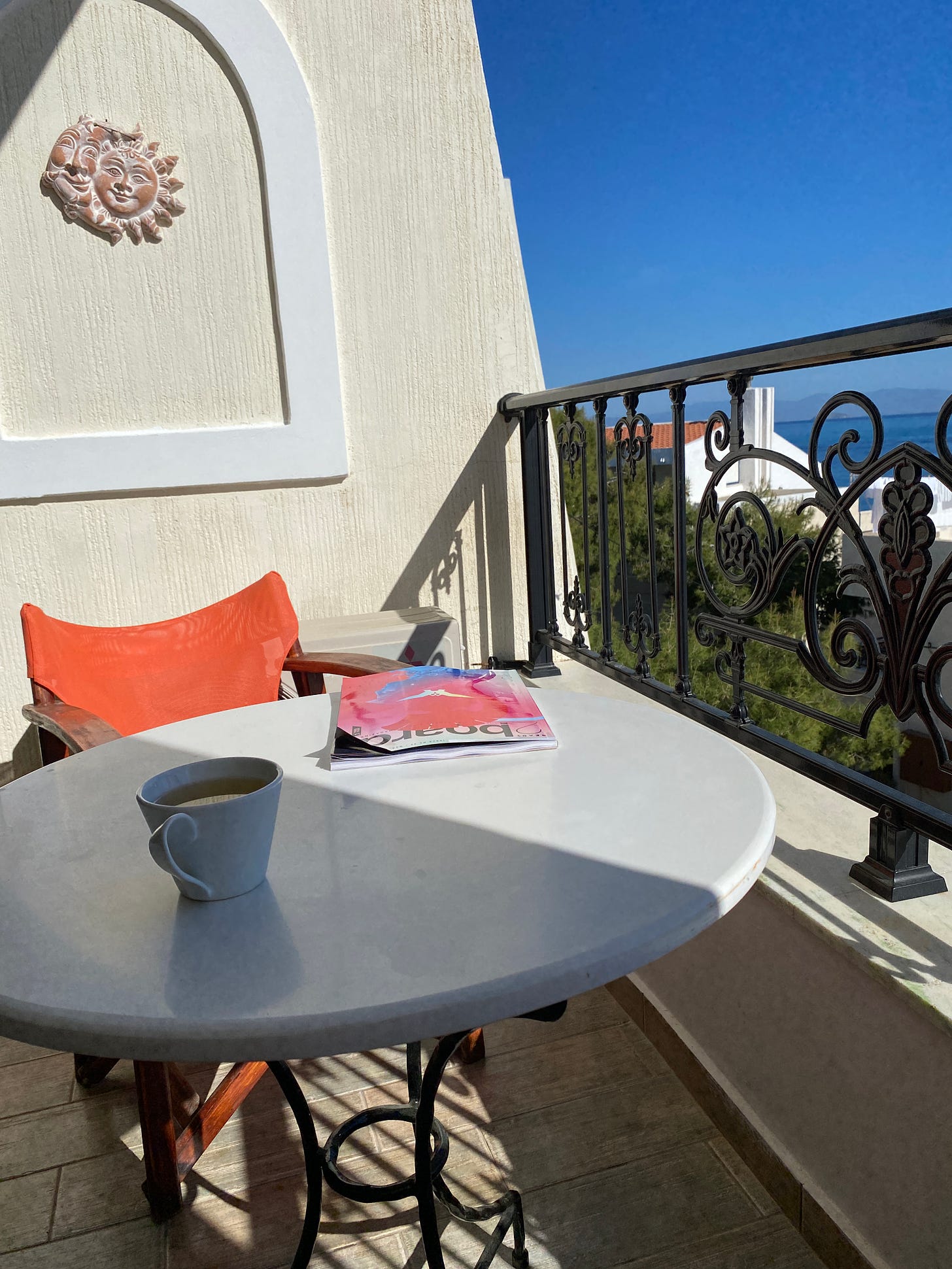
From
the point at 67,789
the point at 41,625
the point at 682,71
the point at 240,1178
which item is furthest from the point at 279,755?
the point at 682,71

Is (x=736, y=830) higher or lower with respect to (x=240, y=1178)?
higher

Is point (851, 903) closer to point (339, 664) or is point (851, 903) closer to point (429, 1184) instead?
point (429, 1184)

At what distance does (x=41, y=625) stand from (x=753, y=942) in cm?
150

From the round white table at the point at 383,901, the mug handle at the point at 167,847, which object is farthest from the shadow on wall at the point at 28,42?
the mug handle at the point at 167,847

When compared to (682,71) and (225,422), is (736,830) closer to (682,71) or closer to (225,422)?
(225,422)

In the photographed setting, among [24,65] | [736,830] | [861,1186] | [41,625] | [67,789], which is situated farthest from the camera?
[24,65]

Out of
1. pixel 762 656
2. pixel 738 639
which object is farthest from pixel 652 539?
pixel 762 656

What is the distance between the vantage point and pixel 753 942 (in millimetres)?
1332

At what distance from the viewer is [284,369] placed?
107 inches

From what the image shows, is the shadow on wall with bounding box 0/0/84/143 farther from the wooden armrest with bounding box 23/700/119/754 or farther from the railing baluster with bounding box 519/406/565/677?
the wooden armrest with bounding box 23/700/119/754

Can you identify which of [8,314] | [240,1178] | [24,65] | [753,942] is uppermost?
[24,65]

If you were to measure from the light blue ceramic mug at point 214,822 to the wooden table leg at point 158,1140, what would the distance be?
0.65m

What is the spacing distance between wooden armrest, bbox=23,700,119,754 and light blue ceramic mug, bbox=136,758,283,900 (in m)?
0.62

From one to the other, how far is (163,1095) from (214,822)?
78 cm
